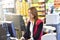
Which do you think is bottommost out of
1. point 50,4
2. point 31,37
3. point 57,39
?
point 31,37


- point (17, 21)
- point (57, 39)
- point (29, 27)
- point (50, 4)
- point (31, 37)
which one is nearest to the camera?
point (57, 39)

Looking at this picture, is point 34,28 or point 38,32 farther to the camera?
point 34,28

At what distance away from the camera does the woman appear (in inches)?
118

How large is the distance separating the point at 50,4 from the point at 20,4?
37.3 inches

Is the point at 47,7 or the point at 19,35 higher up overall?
the point at 47,7

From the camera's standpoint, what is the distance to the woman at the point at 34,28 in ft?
9.85

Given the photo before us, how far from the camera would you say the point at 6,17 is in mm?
3082

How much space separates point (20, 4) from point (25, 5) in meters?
0.16

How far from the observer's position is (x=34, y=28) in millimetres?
3145

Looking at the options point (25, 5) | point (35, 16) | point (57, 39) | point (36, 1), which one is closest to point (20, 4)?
point (25, 5)

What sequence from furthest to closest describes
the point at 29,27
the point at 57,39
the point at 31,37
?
the point at 29,27, the point at 31,37, the point at 57,39

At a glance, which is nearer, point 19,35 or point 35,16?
point 19,35

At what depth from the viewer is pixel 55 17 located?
289 cm

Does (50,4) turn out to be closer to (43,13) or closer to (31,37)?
(43,13)
